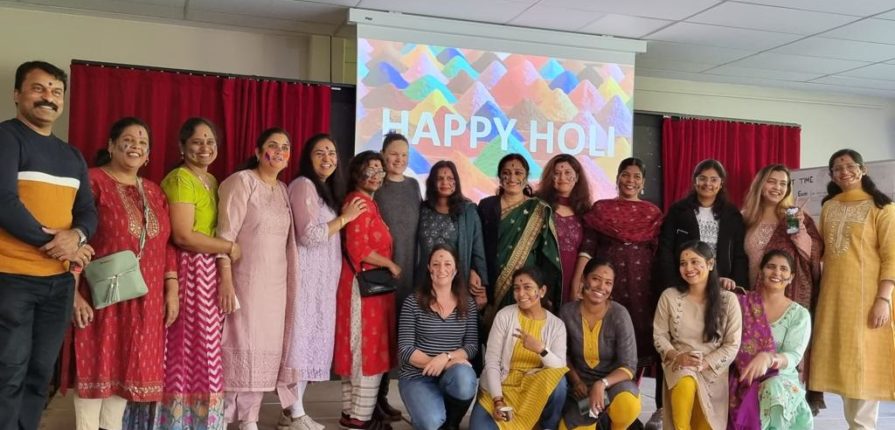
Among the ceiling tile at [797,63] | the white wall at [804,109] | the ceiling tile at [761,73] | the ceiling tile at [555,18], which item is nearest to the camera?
the ceiling tile at [555,18]

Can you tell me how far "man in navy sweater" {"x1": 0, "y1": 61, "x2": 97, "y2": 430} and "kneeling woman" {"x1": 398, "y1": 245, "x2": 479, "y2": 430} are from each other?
1271 mm

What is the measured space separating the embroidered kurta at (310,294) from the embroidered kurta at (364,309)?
6 centimetres

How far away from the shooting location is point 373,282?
3.06m

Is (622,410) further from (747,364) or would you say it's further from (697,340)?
(747,364)

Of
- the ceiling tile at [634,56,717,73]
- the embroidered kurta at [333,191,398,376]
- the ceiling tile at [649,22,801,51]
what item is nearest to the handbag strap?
the embroidered kurta at [333,191,398,376]

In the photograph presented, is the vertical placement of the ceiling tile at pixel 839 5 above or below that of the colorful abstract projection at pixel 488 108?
above

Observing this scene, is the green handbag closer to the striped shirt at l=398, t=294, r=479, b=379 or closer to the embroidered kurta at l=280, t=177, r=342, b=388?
the embroidered kurta at l=280, t=177, r=342, b=388

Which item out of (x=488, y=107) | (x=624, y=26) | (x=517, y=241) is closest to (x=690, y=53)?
(x=624, y=26)

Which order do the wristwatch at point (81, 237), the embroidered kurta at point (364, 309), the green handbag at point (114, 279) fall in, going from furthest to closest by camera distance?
the embroidered kurta at point (364, 309)
the green handbag at point (114, 279)
the wristwatch at point (81, 237)

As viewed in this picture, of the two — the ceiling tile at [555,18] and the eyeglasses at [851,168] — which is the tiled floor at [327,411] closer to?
the eyeglasses at [851,168]

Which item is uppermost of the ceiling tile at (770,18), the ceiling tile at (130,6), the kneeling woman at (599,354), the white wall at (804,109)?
the ceiling tile at (130,6)

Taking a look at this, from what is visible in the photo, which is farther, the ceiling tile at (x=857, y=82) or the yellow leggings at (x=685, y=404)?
the ceiling tile at (x=857, y=82)

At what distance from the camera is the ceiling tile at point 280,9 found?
4.76 meters

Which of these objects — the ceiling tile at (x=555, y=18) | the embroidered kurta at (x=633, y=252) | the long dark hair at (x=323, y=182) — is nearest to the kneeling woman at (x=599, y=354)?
the embroidered kurta at (x=633, y=252)
